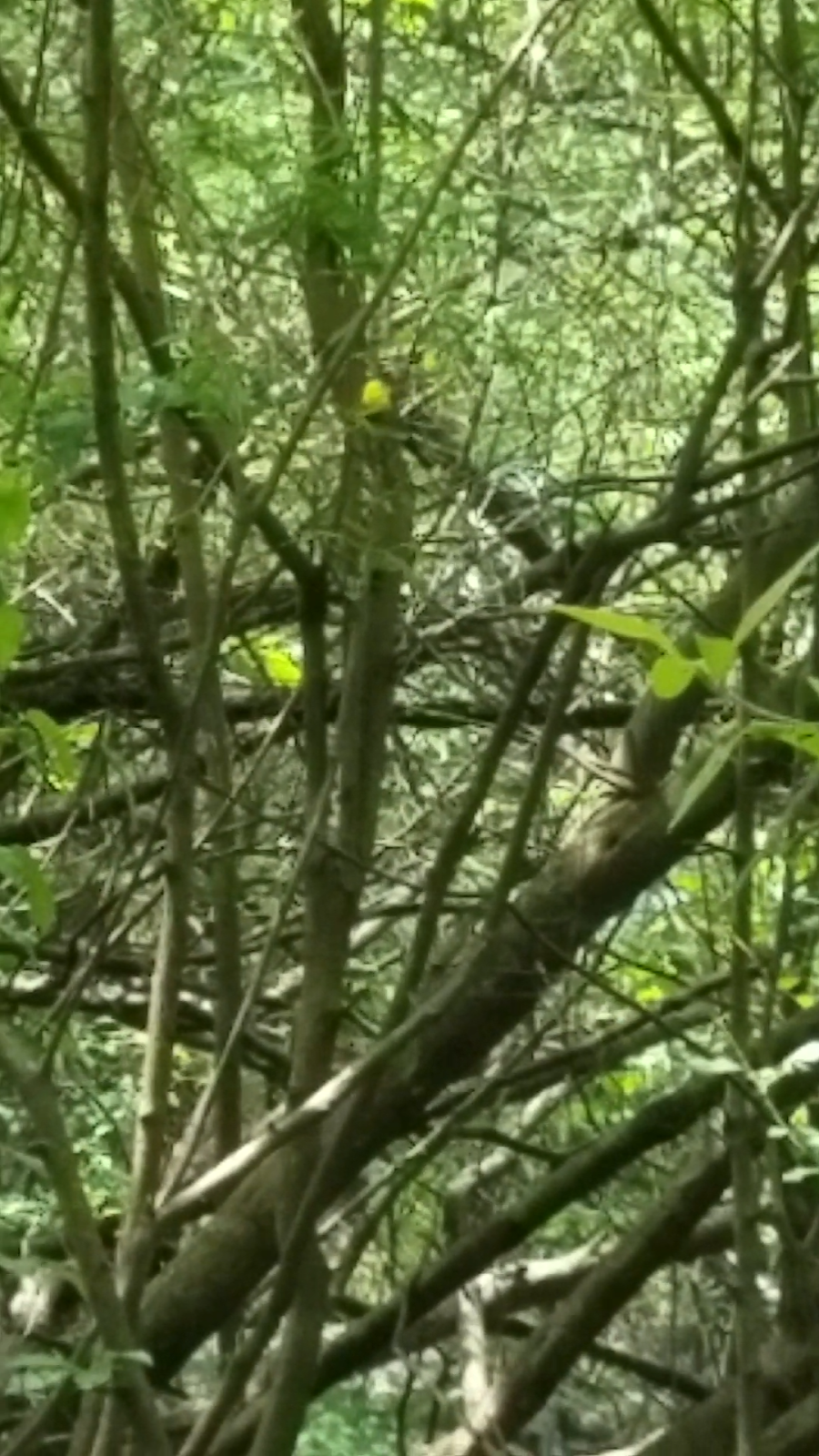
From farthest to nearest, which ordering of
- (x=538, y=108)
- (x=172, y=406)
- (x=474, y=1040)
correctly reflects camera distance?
(x=474, y=1040) → (x=538, y=108) → (x=172, y=406)

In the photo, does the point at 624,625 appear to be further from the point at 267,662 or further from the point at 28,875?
the point at 267,662

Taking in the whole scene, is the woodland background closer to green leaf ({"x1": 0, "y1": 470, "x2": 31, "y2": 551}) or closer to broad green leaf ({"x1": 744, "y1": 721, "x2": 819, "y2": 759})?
green leaf ({"x1": 0, "y1": 470, "x2": 31, "y2": 551})

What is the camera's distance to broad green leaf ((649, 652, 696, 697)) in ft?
2.45

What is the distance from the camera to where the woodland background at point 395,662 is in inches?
52.4

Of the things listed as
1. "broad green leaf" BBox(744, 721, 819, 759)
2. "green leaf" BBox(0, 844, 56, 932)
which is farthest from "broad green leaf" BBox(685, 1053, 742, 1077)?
"broad green leaf" BBox(744, 721, 819, 759)

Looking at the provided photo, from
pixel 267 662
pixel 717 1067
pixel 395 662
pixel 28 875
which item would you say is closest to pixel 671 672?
pixel 28 875

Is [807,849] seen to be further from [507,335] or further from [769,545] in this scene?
[507,335]

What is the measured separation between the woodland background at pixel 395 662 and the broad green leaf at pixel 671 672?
0.38 metres

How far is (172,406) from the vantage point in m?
1.32

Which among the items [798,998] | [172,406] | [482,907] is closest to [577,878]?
[482,907]

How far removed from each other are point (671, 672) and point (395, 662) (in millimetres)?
814

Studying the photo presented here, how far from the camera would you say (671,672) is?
0.75 meters

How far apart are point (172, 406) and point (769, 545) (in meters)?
0.48

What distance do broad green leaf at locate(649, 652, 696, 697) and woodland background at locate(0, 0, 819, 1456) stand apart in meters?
0.38
